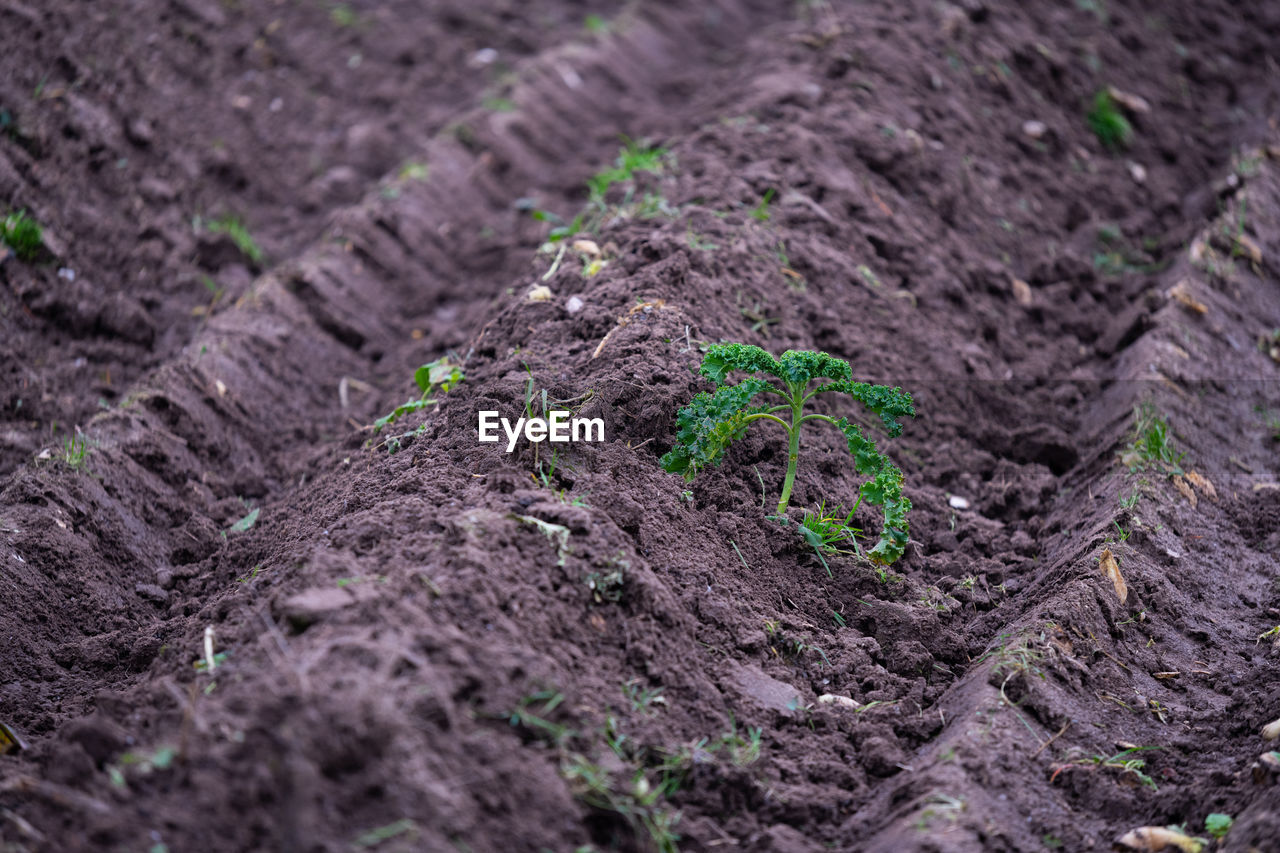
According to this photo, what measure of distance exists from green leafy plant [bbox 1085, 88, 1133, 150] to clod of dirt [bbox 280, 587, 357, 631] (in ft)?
16.3

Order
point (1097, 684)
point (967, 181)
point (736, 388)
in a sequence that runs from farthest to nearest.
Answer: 1. point (967, 181)
2. point (736, 388)
3. point (1097, 684)

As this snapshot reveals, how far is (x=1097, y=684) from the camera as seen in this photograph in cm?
254

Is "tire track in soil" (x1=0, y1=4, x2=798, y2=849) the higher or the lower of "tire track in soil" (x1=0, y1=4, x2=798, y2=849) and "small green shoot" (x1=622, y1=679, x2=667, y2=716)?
the lower

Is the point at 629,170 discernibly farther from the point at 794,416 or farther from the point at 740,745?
the point at 740,745

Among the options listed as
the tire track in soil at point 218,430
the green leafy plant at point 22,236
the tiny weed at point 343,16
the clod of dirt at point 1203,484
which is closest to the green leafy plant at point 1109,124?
the tire track in soil at point 218,430

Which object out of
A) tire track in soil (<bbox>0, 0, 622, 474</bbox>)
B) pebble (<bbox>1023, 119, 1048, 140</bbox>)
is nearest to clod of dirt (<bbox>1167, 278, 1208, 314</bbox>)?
pebble (<bbox>1023, 119, 1048, 140</bbox>)

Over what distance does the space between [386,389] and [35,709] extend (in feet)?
5.84

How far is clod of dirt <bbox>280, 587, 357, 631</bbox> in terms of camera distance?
6.91 ft

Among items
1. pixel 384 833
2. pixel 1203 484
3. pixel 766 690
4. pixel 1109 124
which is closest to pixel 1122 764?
pixel 766 690

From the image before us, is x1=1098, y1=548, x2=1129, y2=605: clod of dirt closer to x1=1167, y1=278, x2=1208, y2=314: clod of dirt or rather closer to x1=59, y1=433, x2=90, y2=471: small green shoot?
x1=1167, y1=278, x2=1208, y2=314: clod of dirt

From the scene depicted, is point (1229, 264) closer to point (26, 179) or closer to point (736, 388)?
point (736, 388)

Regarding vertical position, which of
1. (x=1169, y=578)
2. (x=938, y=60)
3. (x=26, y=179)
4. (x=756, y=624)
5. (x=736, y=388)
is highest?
(x=938, y=60)

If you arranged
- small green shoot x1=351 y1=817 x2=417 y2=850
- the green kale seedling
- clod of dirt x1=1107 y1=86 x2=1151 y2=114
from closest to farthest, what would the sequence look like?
1. small green shoot x1=351 y1=817 x2=417 y2=850
2. the green kale seedling
3. clod of dirt x1=1107 y1=86 x2=1151 y2=114

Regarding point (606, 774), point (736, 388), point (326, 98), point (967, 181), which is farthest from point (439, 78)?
point (606, 774)
